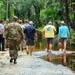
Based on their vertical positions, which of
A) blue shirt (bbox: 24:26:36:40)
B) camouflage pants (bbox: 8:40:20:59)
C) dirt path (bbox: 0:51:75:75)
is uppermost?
blue shirt (bbox: 24:26:36:40)

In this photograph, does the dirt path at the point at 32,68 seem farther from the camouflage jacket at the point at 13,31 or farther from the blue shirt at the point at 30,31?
the blue shirt at the point at 30,31

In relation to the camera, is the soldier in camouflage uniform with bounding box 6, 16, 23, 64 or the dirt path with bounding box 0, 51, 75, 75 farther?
the soldier in camouflage uniform with bounding box 6, 16, 23, 64

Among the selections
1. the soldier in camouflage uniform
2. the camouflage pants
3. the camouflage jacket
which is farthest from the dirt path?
the camouflage jacket

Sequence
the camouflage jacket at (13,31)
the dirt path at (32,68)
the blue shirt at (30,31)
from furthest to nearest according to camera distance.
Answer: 1. the blue shirt at (30,31)
2. the camouflage jacket at (13,31)
3. the dirt path at (32,68)

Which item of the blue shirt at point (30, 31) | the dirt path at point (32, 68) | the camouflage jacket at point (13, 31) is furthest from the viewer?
the blue shirt at point (30, 31)

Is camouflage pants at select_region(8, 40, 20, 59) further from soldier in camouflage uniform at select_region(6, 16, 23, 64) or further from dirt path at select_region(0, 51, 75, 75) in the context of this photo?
dirt path at select_region(0, 51, 75, 75)

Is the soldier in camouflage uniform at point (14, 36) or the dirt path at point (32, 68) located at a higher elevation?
the soldier in camouflage uniform at point (14, 36)

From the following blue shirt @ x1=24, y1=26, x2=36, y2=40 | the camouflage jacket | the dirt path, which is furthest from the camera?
blue shirt @ x1=24, y1=26, x2=36, y2=40

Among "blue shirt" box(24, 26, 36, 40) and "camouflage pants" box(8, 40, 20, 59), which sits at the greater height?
"blue shirt" box(24, 26, 36, 40)

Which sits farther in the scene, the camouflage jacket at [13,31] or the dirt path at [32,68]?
the camouflage jacket at [13,31]

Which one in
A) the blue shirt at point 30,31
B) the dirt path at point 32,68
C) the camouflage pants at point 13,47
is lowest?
the dirt path at point 32,68

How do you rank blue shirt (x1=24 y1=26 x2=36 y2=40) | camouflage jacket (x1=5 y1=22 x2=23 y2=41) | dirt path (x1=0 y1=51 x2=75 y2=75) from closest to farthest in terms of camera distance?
dirt path (x1=0 y1=51 x2=75 y2=75) → camouflage jacket (x1=5 y1=22 x2=23 y2=41) → blue shirt (x1=24 y1=26 x2=36 y2=40)

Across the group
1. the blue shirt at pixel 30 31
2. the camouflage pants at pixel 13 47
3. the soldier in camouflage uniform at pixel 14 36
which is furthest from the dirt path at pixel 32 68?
the blue shirt at pixel 30 31

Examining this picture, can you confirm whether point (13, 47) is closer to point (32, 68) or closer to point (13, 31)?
point (13, 31)
